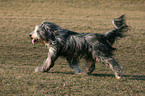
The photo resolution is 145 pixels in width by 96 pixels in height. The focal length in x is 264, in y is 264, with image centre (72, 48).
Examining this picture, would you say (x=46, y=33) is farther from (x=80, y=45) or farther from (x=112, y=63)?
(x=112, y=63)

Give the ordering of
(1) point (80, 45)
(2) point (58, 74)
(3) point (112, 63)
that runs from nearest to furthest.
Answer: (3) point (112, 63) → (1) point (80, 45) → (2) point (58, 74)

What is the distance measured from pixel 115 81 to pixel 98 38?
38.5 inches

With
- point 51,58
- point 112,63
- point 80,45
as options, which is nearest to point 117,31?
point 112,63

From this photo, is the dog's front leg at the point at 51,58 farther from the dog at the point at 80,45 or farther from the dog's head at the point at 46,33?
the dog's head at the point at 46,33

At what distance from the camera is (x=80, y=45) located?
568 cm

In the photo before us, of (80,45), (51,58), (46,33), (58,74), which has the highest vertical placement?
(46,33)

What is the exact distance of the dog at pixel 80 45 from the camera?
18.3 ft

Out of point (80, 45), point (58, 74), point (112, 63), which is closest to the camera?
point (112, 63)

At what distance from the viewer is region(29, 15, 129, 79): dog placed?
18.3 ft

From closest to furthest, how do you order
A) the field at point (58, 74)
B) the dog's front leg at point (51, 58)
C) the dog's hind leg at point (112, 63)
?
the field at point (58, 74) → the dog's hind leg at point (112, 63) → the dog's front leg at point (51, 58)

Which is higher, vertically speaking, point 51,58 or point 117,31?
point 117,31

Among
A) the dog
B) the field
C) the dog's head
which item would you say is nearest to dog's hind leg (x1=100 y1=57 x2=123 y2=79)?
the dog

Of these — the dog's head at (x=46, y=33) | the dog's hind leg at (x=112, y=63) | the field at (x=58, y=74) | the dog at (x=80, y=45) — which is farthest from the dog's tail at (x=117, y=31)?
the dog's head at (x=46, y=33)

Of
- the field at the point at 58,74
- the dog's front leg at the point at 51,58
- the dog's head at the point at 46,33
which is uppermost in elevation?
the dog's head at the point at 46,33
